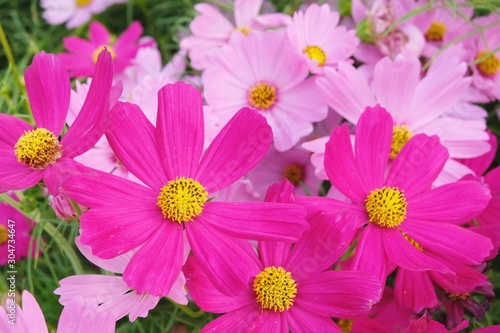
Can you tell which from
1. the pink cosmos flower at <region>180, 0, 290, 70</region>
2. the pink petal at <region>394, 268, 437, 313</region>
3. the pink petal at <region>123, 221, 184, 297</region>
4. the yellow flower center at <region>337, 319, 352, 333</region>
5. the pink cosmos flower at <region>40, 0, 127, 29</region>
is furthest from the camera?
the pink cosmos flower at <region>40, 0, 127, 29</region>

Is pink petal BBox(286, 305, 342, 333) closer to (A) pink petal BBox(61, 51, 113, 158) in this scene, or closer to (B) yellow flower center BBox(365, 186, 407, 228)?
(B) yellow flower center BBox(365, 186, 407, 228)

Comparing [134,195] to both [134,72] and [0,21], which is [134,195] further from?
[0,21]

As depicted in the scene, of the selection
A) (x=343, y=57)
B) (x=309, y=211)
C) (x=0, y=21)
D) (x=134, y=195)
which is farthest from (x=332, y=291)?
(x=0, y=21)

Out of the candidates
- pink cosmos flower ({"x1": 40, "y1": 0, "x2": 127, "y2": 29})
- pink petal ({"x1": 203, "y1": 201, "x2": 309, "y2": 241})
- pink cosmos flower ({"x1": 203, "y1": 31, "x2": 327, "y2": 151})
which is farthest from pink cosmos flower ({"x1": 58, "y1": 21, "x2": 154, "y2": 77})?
pink petal ({"x1": 203, "y1": 201, "x2": 309, "y2": 241})

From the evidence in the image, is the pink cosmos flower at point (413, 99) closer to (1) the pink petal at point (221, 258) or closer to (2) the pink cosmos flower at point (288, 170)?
(2) the pink cosmos flower at point (288, 170)

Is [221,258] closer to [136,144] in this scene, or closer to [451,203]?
[136,144]

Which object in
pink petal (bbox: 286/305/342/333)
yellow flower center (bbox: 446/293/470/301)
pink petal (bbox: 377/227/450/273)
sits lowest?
yellow flower center (bbox: 446/293/470/301)

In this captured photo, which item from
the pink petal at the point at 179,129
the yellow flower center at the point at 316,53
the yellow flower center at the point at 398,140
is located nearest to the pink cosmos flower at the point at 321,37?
the yellow flower center at the point at 316,53

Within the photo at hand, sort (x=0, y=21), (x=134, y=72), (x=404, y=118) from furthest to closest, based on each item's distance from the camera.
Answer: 1. (x=0, y=21)
2. (x=134, y=72)
3. (x=404, y=118)
